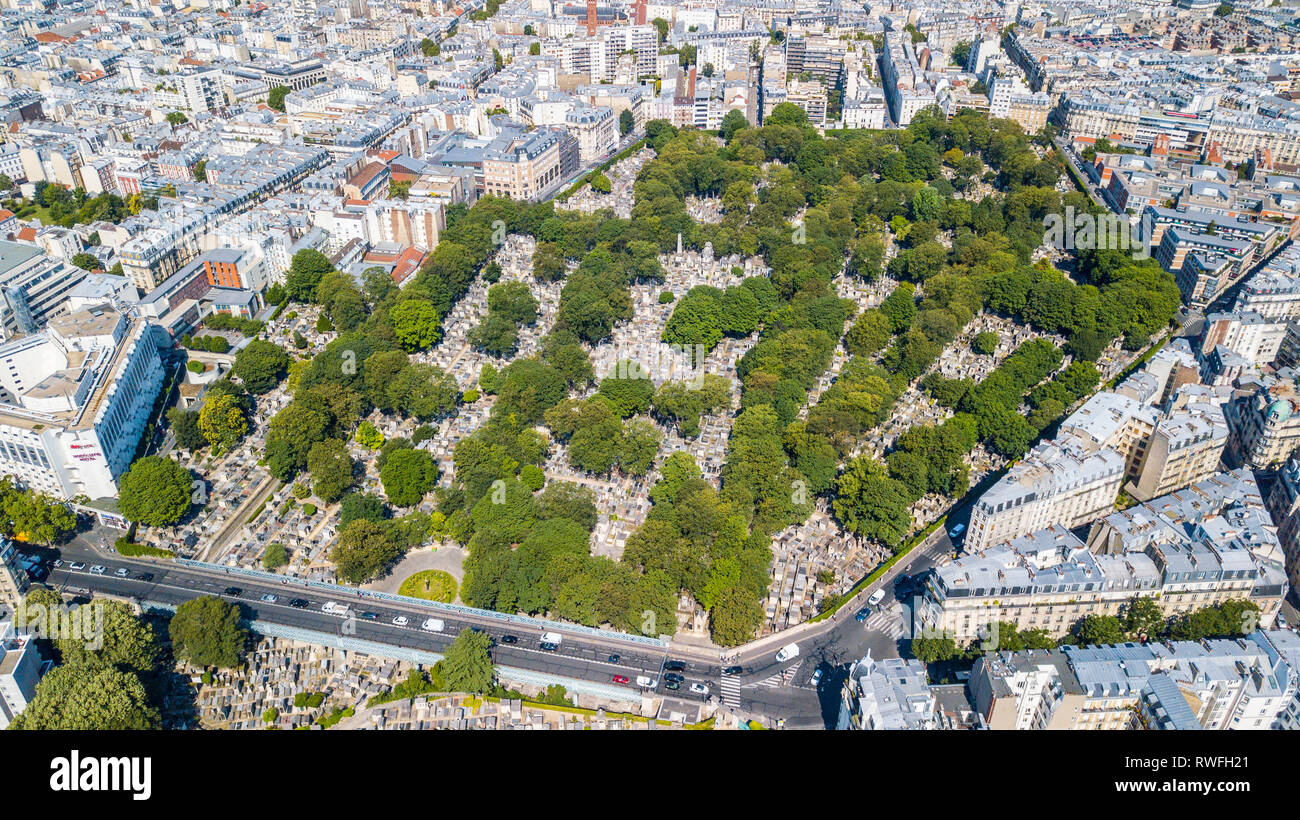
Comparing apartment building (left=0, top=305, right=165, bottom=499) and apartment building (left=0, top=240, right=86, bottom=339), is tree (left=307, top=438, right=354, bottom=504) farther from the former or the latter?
apartment building (left=0, top=240, right=86, bottom=339)

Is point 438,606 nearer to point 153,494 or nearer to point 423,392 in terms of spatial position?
point 423,392

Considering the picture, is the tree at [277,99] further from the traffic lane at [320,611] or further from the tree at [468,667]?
the tree at [468,667]

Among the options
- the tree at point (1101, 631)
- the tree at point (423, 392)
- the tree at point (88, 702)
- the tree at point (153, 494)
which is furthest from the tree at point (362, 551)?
the tree at point (1101, 631)

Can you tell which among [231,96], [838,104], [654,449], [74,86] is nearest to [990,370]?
[654,449]

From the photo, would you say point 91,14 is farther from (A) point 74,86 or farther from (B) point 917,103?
(B) point 917,103

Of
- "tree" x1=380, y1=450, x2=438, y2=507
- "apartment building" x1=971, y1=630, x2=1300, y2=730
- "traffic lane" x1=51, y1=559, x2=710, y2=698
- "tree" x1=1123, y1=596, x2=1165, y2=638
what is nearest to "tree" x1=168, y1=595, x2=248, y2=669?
"traffic lane" x1=51, y1=559, x2=710, y2=698

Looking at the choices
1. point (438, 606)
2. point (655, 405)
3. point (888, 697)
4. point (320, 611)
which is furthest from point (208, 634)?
point (888, 697)
